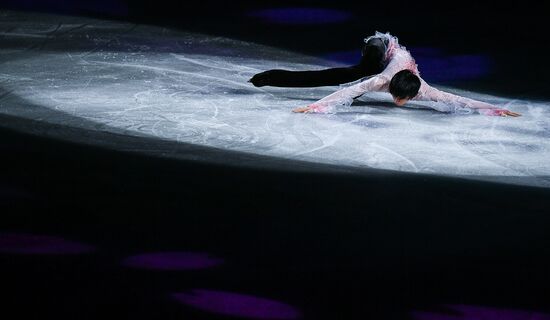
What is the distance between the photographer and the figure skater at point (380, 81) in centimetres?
506

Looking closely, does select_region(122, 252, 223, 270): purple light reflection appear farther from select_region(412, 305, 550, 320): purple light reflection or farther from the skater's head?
the skater's head

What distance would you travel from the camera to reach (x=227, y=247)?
2.96 metres

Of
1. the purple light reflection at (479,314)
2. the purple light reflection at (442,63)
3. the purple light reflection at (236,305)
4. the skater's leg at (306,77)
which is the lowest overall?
the purple light reflection at (236,305)

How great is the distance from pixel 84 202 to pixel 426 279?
123 centimetres

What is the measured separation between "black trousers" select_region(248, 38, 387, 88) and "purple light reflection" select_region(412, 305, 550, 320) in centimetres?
281

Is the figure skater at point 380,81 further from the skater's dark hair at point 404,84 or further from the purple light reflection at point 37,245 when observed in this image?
the purple light reflection at point 37,245

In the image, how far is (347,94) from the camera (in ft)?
16.6

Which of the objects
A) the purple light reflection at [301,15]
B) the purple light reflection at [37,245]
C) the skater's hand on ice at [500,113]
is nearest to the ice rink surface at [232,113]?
the skater's hand on ice at [500,113]

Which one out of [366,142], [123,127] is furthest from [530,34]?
[123,127]

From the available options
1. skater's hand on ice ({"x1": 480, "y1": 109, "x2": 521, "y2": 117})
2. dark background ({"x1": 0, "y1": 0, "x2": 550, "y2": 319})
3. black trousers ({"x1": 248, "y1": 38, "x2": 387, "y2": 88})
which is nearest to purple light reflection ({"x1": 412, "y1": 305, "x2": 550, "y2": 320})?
dark background ({"x1": 0, "y1": 0, "x2": 550, "y2": 319})

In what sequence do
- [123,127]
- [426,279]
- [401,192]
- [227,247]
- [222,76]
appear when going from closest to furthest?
[426,279] < [227,247] < [401,192] < [123,127] < [222,76]

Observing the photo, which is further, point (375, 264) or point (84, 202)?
point (84, 202)

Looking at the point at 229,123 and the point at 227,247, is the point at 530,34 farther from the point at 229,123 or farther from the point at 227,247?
the point at 227,247

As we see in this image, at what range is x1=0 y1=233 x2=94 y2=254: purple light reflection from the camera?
9.34ft
